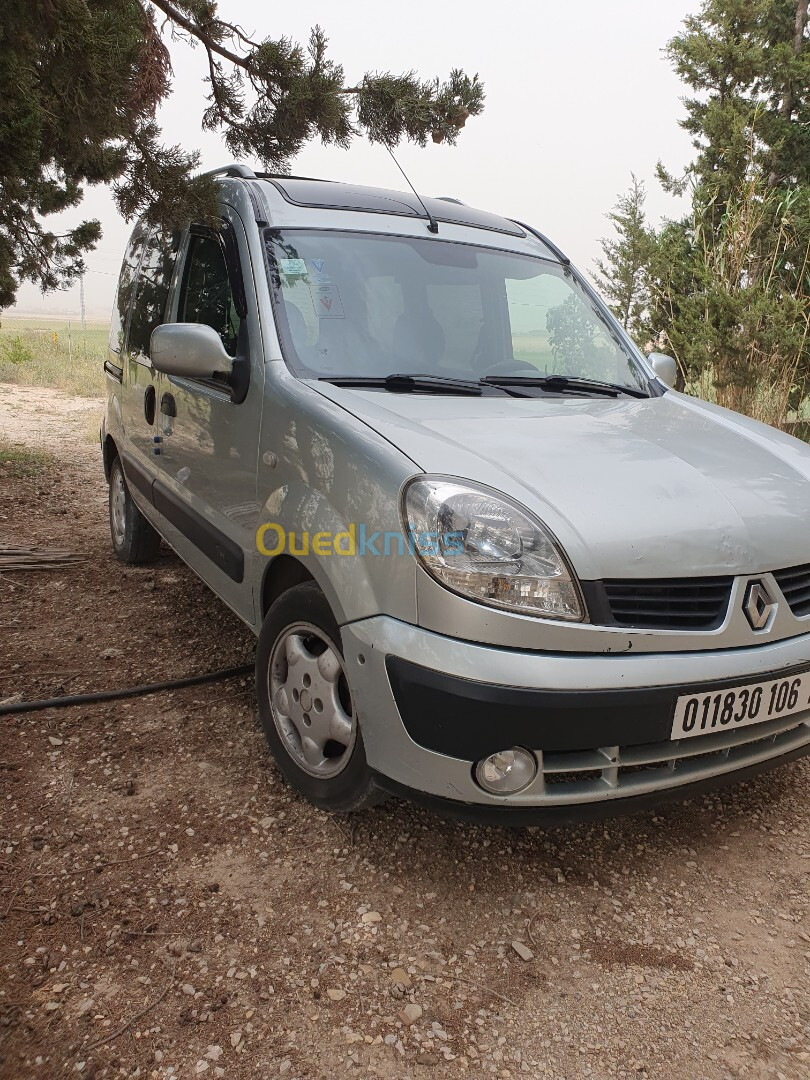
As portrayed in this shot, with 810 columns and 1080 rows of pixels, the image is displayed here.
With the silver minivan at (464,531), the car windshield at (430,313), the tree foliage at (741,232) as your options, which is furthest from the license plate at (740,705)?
the tree foliage at (741,232)

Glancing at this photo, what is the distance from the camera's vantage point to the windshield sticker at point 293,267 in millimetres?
2801

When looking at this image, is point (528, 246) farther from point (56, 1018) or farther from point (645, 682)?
point (56, 1018)

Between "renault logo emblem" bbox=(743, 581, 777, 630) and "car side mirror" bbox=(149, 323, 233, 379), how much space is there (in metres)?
1.72

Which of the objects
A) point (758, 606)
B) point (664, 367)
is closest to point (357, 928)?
point (758, 606)

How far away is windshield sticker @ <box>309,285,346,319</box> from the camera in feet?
9.00

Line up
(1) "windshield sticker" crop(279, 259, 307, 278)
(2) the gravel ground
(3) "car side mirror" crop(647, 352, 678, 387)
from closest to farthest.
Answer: (2) the gravel ground → (1) "windshield sticker" crop(279, 259, 307, 278) → (3) "car side mirror" crop(647, 352, 678, 387)

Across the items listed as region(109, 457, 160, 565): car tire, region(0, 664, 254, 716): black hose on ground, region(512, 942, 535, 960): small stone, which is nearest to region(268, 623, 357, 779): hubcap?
region(512, 942, 535, 960): small stone

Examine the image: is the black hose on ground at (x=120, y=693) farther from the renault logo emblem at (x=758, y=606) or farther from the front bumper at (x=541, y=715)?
the renault logo emblem at (x=758, y=606)

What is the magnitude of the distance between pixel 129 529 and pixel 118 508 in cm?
23

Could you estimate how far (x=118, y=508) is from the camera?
495 cm

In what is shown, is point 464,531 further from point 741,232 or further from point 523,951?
point 741,232

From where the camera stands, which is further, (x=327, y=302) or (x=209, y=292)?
(x=209, y=292)

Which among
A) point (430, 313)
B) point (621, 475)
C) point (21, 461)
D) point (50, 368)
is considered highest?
point (430, 313)

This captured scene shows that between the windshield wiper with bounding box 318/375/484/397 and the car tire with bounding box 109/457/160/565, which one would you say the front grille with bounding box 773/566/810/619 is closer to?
the windshield wiper with bounding box 318/375/484/397
